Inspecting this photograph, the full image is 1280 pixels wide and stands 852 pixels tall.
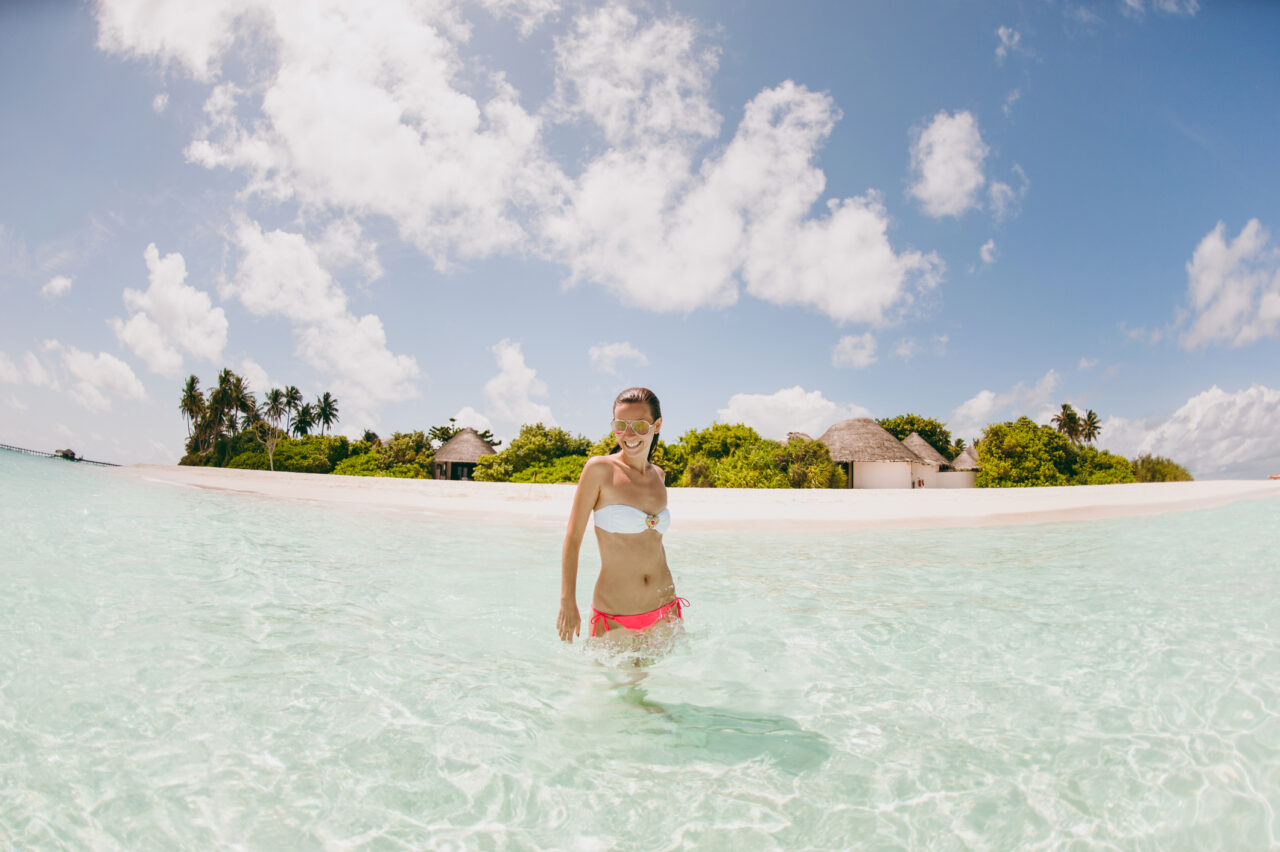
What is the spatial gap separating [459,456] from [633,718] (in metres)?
37.2

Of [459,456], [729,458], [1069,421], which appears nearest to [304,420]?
[459,456]

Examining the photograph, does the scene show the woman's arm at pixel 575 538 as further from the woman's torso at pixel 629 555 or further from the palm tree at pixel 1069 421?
the palm tree at pixel 1069 421

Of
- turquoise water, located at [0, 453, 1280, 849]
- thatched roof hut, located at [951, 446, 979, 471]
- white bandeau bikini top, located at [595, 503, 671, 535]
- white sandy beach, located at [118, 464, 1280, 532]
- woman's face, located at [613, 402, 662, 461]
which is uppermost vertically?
thatched roof hut, located at [951, 446, 979, 471]

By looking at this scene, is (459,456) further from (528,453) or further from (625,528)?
(625,528)

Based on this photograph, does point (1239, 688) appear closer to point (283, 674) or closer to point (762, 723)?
point (762, 723)

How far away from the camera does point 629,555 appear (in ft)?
10.2

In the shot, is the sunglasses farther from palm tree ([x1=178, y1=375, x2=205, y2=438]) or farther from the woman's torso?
palm tree ([x1=178, y1=375, x2=205, y2=438])

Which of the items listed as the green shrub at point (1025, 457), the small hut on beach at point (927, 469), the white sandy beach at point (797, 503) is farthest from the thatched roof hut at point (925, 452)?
the white sandy beach at point (797, 503)

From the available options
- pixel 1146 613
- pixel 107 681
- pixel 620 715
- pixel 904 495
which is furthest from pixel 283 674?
pixel 904 495

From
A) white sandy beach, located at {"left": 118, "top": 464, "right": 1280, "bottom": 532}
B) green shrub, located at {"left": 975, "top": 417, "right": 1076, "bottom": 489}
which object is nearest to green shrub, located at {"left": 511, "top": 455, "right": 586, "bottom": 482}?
white sandy beach, located at {"left": 118, "top": 464, "right": 1280, "bottom": 532}

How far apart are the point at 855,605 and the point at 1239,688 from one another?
9.13 feet

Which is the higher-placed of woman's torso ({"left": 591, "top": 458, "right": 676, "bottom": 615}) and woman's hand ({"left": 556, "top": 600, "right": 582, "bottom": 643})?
woman's torso ({"left": 591, "top": 458, "right": 676, "bottom": 615})

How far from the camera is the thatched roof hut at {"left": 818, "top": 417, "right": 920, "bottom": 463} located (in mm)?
30422

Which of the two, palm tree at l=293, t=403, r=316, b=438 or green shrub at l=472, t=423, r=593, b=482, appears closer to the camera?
green shrub at l=472, t=423, r=593, b=482
